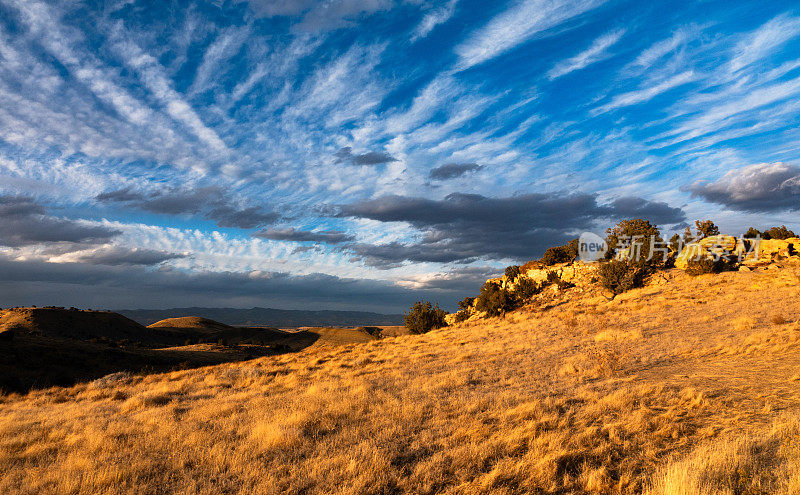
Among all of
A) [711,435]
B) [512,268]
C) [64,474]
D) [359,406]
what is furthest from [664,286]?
[64,474]

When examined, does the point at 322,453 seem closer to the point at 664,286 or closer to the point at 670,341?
the point at 670,341

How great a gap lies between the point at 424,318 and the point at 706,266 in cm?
2774

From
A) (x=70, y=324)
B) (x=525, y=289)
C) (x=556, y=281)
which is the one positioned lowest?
(x=70, y=324)

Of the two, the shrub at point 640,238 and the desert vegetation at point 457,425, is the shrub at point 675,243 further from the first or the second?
the desert vegetation at point 457,425

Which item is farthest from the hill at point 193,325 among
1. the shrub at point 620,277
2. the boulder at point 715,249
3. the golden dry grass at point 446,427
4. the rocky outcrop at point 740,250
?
the rocky outcrop at point 740,250

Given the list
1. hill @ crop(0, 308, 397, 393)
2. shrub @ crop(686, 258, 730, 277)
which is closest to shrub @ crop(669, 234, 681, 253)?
shrub @ crop(686, 258, 730, 277)

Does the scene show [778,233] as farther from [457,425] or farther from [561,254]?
[457,425]

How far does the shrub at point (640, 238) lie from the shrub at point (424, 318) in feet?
69.1

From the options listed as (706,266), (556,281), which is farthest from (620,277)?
(706,266)

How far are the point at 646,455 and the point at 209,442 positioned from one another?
8267 millimetres

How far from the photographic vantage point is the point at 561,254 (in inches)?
1852

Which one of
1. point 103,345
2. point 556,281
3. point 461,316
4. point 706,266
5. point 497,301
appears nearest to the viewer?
point 706,266

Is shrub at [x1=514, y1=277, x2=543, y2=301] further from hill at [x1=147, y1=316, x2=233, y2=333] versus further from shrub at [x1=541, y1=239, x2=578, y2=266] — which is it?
hill at [x1=147, y1=316, x2=233, y2=333]

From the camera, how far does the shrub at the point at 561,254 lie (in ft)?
151
